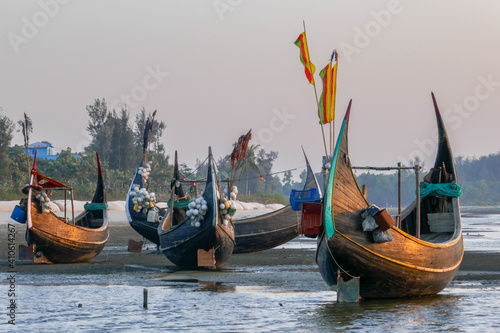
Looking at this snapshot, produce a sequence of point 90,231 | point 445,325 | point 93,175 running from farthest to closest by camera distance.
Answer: point 93,175 < point 90,231 < point 445,325

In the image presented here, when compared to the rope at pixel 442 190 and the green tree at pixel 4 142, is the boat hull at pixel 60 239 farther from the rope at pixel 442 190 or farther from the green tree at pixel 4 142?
the green tree at pixel 4 142

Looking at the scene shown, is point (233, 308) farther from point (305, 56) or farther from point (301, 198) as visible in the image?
point (305, 56)

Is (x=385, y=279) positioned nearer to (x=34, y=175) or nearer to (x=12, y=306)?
(x=12, y=306)

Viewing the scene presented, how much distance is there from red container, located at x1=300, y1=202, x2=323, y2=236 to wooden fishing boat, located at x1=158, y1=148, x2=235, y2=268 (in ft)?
19.3

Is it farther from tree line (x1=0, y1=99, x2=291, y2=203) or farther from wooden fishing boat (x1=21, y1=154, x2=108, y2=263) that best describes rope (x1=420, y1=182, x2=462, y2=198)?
tree line (x1=0, y1=99, x2=291, y2=203)

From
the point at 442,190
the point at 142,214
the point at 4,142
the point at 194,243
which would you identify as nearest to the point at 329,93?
the point at 442,190

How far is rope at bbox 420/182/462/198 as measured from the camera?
17453 millimetres

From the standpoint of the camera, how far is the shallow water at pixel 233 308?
1336 centimetres

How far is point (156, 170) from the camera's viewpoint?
8875cm

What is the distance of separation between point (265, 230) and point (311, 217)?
536 inches

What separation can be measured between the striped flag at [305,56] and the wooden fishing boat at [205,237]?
4952 millimetres

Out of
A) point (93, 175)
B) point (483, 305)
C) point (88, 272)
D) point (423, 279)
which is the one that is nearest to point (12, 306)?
point (88, 272)

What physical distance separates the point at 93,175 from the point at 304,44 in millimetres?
61994

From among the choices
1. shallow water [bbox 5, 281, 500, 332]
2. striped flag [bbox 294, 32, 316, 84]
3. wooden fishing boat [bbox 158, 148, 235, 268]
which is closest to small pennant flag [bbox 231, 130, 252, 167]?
wooden fishing boat [bbox 158, 148, 235, 268]
